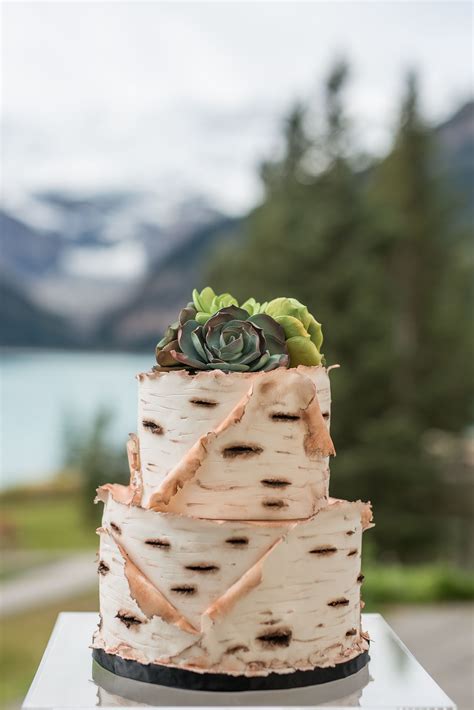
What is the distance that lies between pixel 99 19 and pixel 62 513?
473 cm

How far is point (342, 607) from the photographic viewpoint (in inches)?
56.9

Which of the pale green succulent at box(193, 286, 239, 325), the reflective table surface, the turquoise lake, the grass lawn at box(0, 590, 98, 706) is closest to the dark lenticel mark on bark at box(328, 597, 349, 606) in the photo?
the reflective table surface

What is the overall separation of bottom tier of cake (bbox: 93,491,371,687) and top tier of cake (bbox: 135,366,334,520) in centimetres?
3

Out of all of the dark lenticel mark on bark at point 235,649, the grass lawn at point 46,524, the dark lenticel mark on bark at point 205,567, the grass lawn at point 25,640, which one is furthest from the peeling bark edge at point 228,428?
the grass lawn at point 46,524

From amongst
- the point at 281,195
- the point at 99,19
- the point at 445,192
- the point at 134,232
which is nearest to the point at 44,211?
the point at 134,232

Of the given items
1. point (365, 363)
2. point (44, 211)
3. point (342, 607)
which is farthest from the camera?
point (365, 363)

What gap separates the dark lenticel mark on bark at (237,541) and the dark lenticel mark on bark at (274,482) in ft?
0.29

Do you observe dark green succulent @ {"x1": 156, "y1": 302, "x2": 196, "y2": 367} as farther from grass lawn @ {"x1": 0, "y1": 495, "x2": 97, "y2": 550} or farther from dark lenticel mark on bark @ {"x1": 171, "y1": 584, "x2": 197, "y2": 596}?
grass lawn @ {"x1": 0, "y1": 495, "x2": 97, "y2": 550}

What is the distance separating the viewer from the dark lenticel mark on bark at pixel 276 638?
135 centimetres

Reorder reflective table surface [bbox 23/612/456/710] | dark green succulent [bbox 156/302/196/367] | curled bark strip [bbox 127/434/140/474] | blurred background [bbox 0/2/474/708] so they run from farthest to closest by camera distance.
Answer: blurred background [bbox 0/2/474/708] → curled bark strip [bbox 127/434/140/474] → dark green succulent [bbox 156/302/196/367] → reflective table surface [bbox 23/612/456/710]

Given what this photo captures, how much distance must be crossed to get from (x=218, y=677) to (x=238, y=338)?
0.51 m

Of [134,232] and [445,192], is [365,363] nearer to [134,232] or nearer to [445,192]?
[445,192]

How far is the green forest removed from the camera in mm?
9477

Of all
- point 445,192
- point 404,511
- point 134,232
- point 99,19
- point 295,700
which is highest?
point 99,19
